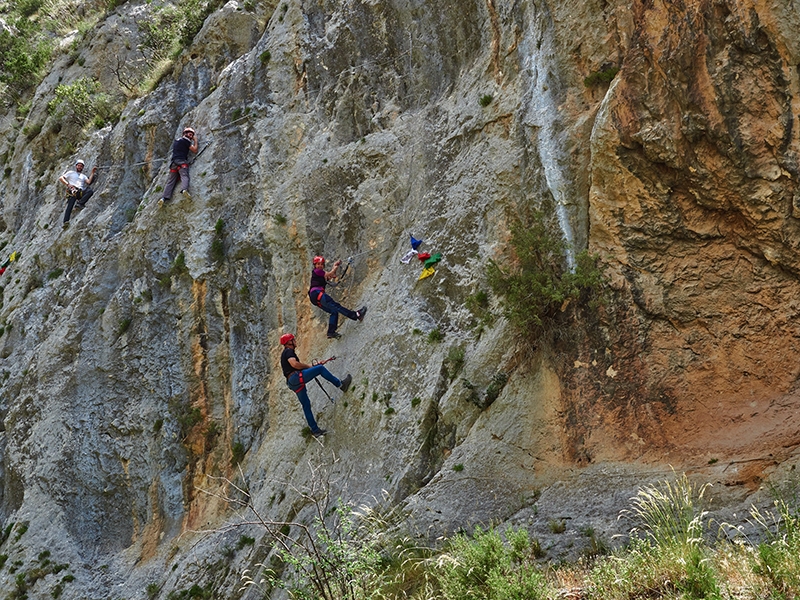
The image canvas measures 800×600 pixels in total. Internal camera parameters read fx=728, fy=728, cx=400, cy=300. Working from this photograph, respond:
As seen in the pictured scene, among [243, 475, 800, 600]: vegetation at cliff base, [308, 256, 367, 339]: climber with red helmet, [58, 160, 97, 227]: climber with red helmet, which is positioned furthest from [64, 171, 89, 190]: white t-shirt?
[243, 475, 800, 600]: vegetation at cliff base

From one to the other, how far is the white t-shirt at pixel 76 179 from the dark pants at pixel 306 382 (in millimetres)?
10969

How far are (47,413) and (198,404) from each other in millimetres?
4255

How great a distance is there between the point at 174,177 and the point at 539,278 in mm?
10420

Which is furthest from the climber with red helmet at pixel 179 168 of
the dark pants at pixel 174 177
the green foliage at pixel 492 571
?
the green foliage at pixel 492 571

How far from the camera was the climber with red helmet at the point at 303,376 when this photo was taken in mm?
12719

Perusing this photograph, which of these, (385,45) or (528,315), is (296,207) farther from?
(528,315)

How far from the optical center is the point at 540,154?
10812 mm

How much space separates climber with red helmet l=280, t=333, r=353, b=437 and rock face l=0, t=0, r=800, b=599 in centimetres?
35

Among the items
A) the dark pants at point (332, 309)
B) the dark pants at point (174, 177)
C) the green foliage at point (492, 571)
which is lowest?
the green foliage at point (492, 571)

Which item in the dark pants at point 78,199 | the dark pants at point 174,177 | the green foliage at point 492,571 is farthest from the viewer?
the dark pants at point 78,199

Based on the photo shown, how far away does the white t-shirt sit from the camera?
2008 cm

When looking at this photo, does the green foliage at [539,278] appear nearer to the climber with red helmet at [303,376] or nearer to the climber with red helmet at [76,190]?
the climber with red helmet at [303,376]

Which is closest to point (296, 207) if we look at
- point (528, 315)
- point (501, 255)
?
point (501, 255)

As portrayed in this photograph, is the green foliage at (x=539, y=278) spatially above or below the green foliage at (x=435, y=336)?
above
